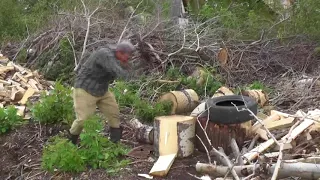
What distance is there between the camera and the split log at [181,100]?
268 inches

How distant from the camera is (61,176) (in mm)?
5289

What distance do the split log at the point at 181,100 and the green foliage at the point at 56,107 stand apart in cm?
137

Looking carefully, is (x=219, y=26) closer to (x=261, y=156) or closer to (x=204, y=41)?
(x=204, y=41)

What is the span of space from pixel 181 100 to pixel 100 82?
1.62 metres

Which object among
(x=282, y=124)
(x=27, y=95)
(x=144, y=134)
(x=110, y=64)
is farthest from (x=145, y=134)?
(x=27, y=95)

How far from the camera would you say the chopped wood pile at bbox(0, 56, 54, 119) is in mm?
7759

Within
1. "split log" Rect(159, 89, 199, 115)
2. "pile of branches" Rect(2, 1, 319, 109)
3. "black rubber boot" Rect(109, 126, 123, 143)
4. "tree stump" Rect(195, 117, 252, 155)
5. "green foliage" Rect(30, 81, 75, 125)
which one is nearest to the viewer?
"tree stump" Rect(195, 117, 252, 155)

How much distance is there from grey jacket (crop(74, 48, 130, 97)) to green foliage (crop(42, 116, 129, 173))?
1.37 ft

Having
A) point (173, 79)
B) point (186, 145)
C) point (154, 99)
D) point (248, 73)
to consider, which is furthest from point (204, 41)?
point (186, 145)

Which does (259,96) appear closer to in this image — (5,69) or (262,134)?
(262,134)

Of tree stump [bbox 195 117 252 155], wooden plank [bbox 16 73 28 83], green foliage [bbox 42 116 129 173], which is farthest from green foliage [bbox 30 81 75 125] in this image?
wooden plank [bbox 16 73 28 83]

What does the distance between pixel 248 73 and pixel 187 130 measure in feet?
13.8

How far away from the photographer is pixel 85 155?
209 inches

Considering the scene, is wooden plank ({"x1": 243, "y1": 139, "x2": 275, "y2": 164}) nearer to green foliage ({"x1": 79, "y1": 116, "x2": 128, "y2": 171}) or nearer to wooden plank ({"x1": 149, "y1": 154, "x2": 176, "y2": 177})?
wooden plank ({"x1": 149, "y1": 154, "x2": 176, "y2": 177})
